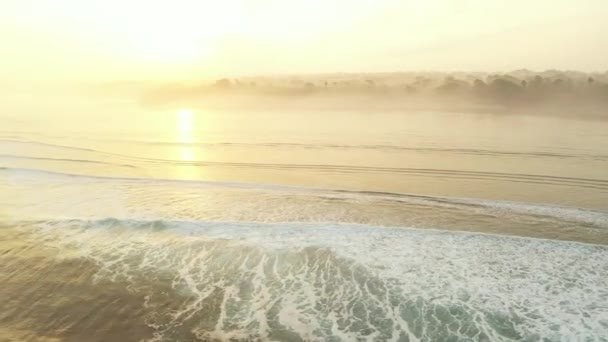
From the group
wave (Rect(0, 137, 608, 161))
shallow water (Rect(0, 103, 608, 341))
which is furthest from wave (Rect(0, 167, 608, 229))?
wave (Rect(0, 137, 608, 161))

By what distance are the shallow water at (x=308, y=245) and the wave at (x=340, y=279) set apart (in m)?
0.05

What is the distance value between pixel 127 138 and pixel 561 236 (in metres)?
32.0

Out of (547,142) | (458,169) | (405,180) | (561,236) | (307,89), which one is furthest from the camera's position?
(307,89)

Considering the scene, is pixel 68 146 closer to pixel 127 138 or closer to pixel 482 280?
pixel 127 138

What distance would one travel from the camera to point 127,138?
35.2 metres

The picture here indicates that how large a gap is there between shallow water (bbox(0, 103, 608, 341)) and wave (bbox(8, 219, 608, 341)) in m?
0.05

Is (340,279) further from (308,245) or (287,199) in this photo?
(287,199)

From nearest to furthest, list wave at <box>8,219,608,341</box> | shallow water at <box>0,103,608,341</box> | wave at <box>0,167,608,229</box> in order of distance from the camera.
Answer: wave at <box>8,219,608,341</box>, shallow water at <box>0,103,608,341</box>, wave at <box>0,167,608,229</box>

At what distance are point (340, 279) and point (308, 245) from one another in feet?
7.20

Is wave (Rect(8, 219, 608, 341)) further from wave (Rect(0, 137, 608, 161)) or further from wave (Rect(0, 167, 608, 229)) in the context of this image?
wave (Rect(0, 137, 608, 161))

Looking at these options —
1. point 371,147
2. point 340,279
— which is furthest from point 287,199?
point 371,147

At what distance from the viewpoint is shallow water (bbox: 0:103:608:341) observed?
9.34 m

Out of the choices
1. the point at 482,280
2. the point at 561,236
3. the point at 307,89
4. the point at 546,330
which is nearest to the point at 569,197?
the point at 561,236

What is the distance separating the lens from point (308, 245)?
1320 cm
